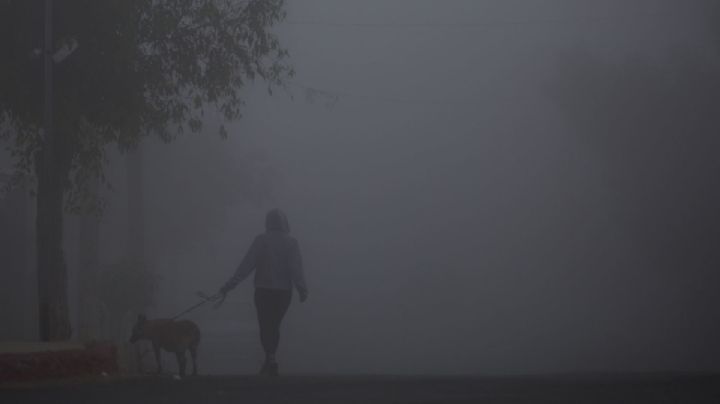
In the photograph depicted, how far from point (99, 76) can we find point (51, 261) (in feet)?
6.49

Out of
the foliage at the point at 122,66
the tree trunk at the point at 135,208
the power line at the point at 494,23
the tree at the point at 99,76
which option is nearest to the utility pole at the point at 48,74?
the tree at the point at 99,76

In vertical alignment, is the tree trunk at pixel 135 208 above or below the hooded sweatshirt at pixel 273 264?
above

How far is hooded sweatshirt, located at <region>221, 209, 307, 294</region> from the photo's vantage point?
917 cm

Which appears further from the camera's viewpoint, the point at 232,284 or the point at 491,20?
the point at 491,20

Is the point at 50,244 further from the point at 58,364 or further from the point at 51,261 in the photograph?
the point at 58,364

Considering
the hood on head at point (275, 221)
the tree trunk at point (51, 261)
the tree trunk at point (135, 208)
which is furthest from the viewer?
the tree trunk at point (135, 208)

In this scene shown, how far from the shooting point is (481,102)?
213 feet

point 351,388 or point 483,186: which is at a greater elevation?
point 483,186

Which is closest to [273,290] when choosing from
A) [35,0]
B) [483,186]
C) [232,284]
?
[232,284]

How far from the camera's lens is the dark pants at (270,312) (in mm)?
9234

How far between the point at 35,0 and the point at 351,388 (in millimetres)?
6180

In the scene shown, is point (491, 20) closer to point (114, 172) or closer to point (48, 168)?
point (114, 172)

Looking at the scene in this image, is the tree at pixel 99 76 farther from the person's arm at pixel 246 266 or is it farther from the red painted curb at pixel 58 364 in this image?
the red painted curb at pixel 58 364

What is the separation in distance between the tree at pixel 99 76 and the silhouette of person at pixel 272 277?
221 cm
